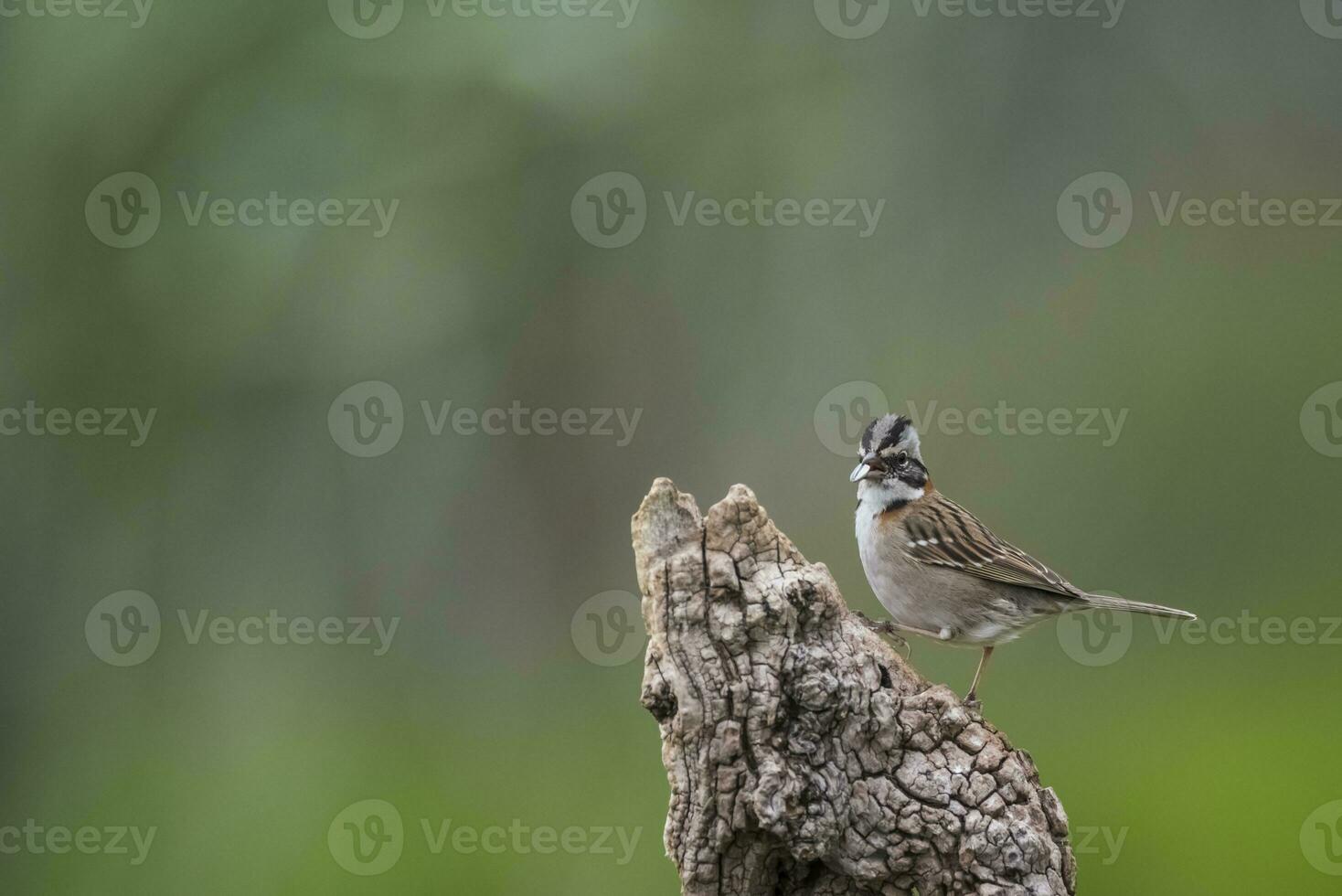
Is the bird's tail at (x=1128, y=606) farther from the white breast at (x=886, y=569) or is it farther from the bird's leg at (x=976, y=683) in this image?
the white breast at (x=886, y=569)

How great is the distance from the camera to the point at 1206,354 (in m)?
7.33

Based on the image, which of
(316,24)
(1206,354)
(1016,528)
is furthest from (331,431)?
(1206,354)

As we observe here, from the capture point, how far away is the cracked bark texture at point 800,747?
3.10 m

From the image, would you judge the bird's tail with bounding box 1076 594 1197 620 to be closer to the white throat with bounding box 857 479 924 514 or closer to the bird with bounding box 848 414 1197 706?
the bird with bounding box 848 414 1197 706

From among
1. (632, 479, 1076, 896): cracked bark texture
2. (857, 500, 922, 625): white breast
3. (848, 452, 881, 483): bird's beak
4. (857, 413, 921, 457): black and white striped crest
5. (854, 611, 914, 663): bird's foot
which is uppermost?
(857, 413, 921, 457): black and white striped crest

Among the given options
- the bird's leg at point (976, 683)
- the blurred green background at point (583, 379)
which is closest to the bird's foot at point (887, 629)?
the bird's leg at point (976, 683)

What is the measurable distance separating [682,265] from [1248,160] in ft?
11.6

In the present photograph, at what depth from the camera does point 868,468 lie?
4121 millimetres

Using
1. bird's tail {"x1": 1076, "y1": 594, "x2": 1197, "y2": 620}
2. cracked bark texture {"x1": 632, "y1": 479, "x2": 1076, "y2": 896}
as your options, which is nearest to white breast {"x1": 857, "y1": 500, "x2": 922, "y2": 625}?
bird's tail {"x1": 1076, "y1": 594, "x2": 1197, "y2": 620}

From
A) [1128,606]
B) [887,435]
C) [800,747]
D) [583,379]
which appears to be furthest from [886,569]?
[583,379]

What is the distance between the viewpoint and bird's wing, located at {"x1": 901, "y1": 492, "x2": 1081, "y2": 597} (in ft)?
13.6

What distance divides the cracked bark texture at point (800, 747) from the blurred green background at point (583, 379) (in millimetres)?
3087

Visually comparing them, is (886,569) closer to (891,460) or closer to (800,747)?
(891,460)

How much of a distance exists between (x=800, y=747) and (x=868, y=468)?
4.10ft
